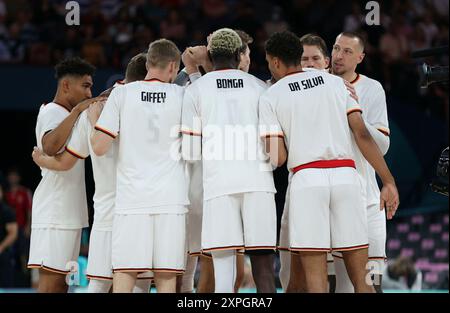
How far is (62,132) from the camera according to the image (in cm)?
696

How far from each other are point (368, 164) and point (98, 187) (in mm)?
2124

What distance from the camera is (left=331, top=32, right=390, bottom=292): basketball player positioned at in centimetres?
725

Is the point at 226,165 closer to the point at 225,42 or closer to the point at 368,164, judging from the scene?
the point at 225,42

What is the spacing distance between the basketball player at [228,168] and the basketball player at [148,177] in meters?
0.16

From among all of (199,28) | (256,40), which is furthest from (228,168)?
(199,28)

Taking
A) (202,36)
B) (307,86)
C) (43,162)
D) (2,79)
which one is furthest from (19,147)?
(307,86)

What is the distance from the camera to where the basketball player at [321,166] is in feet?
21.3

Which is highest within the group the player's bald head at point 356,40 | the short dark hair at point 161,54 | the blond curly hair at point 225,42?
the player's bald head at point 356,40

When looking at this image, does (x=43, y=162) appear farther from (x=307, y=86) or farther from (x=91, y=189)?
(x=91, y=189)

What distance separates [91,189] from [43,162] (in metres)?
7.09

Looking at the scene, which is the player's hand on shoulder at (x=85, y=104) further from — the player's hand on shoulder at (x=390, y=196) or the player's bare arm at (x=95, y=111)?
the player's hand on shoulder at (x=390, y=196)

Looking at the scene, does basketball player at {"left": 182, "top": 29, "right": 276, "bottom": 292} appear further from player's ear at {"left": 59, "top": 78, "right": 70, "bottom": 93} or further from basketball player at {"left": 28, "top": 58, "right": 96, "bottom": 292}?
player's ear at {"left": 59, "top": 78, "right": 70, "bottom": 93}

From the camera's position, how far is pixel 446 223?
47.2 ft

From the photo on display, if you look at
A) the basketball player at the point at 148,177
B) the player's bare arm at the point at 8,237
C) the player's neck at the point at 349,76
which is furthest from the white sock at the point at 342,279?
the player's bare arm at the point at 8,237
